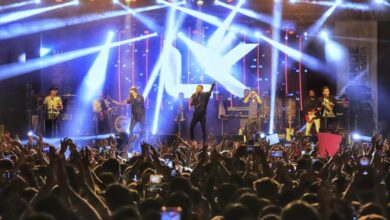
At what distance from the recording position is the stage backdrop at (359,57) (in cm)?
2055

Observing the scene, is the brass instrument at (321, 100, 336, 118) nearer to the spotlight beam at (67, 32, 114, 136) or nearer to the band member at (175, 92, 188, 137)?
the band member at (175, 92, 188, 137)

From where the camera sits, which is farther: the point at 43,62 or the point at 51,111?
the point at 43,62

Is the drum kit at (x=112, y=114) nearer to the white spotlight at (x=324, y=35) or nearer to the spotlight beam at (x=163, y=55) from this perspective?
the spotlight beam at (x=163, y=55)

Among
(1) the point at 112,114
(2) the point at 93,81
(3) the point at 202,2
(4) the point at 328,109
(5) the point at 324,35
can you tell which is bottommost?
(1) the point at 112,114

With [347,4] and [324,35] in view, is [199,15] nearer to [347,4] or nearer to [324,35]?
[324,35]

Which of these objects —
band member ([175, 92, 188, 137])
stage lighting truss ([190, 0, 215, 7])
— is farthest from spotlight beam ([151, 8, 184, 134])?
band member ([175, 92, 188, 137])

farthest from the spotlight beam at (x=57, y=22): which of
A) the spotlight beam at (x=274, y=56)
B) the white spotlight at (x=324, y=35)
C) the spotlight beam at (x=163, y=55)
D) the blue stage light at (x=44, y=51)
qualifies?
the white spotlight at (x=324, y=35)

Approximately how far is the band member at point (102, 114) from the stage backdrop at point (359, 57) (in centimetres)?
797

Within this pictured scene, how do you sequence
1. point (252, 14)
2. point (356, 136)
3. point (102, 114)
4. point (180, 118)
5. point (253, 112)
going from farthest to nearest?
point (252, 14), point (102, 114), point (180, 118), point (253, 112), point (356, 136)

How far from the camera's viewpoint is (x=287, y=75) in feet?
75.5

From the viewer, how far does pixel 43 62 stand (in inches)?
822

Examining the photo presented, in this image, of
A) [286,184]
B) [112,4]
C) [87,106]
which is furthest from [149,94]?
[286,184]

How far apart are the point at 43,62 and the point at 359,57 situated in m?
10.7


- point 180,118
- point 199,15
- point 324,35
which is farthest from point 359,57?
point 180,118
